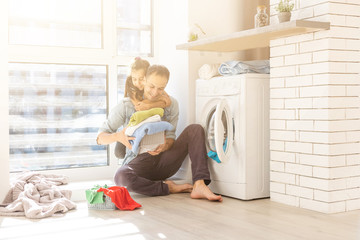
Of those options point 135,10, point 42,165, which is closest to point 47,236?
point 42,165

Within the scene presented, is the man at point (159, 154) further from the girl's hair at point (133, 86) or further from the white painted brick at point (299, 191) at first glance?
the white painted brick at point (299, 191)

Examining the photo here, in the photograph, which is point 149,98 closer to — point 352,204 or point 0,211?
point 0,211

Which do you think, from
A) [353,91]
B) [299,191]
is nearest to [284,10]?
[353,91]

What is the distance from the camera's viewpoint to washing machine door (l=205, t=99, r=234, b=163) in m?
2.93

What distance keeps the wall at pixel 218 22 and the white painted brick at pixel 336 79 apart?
1.01 meters

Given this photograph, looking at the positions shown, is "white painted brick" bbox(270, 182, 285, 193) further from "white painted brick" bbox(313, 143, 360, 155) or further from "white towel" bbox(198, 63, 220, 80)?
"white towel" bbox(198, 63, 220, 80)

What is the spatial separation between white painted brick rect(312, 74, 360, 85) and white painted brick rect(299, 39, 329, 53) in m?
0.15

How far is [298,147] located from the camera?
2.77m

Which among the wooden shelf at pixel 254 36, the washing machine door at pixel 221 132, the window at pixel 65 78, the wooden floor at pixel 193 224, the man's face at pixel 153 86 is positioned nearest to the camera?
the wooden floor at pixel 193 224

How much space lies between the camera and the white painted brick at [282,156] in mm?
2821

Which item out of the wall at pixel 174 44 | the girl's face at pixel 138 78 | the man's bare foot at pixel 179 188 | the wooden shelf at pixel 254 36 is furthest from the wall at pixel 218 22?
the man's bare foot at pixel 179 188

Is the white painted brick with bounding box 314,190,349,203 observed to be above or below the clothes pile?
below

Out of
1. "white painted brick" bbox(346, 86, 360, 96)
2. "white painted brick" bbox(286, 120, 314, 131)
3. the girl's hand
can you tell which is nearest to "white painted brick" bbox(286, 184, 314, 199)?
"white painted brick" bbox(286, 120, 314, 131)

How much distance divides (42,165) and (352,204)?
2.11 meters
